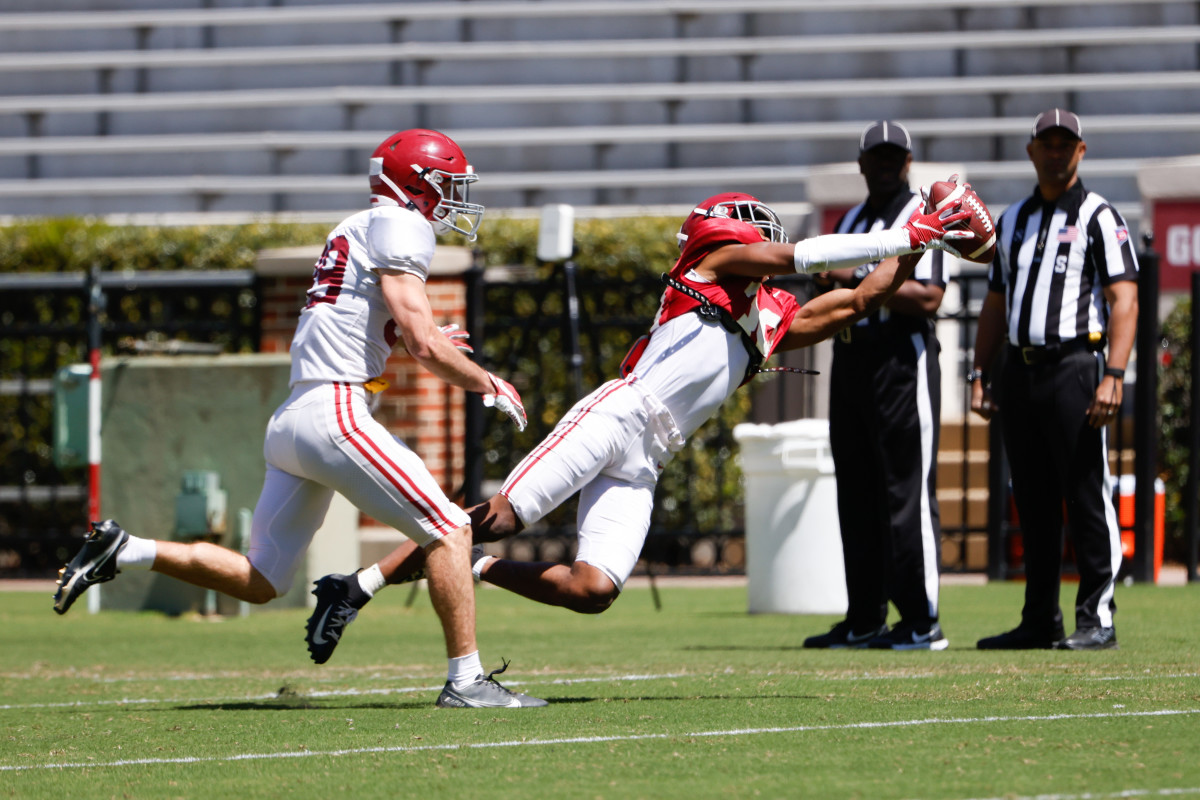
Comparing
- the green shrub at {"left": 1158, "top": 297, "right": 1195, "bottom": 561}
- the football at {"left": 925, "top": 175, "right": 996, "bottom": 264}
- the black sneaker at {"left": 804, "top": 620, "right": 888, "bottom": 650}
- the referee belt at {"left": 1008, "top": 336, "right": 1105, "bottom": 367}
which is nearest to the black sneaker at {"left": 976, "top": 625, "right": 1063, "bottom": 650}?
the black sneaker at {"left": 804, "top": 620, "right": 888, "bottom": 650}

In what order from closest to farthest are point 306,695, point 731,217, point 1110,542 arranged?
point 731,217
point 306,695
point 1110,542

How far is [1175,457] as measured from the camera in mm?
11328

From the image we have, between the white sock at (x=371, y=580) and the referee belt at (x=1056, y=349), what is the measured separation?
2.80m

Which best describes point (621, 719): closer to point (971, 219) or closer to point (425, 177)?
point (425, 177)

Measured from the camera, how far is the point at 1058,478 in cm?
671

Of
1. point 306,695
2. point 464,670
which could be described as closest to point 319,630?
point 464,670

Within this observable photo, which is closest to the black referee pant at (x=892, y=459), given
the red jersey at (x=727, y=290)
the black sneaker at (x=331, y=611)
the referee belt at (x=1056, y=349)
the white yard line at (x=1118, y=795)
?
the referee belt at (x=1056, y=349)

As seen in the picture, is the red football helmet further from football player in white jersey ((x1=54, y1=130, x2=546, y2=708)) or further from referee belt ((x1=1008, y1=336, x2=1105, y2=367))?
referee belt ((x1=1008, y1=336, x2=1105, y2=367))

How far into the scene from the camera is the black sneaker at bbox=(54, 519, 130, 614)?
17.2 ft

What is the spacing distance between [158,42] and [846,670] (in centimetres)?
1322

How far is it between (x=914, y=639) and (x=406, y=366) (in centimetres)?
469

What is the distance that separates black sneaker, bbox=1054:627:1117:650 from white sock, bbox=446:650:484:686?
103 inches

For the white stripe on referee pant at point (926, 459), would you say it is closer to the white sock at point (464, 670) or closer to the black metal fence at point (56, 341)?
the white sock at point (464, 670)

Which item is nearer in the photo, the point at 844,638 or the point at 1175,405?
the point at 844,638
